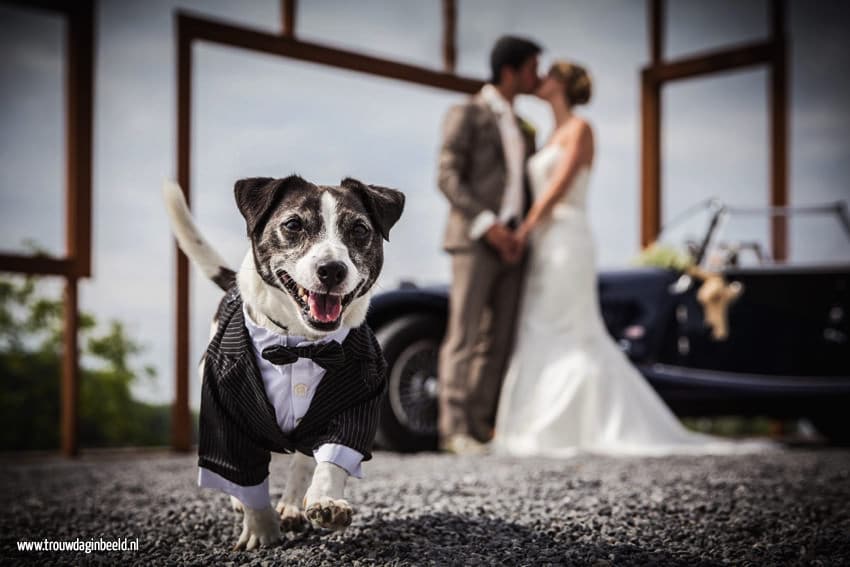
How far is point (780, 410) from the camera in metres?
4.95

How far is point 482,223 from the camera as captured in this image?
4.20m

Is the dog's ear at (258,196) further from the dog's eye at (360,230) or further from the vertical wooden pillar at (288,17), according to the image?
the vertical wooden pillar at (288,17)

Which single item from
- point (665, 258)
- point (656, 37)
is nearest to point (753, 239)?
point (665, 258)

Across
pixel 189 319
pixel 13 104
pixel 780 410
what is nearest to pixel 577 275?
pixel 780 410

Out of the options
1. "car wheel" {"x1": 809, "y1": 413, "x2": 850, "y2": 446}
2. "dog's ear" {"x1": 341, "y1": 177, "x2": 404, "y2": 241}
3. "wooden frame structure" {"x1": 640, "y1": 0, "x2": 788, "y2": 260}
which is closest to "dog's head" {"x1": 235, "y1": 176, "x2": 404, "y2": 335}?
"dog's ear" {"x1": 341, "y1": 177, "x2": 404, "y2": 241}

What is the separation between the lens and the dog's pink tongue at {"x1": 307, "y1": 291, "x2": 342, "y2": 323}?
159cm

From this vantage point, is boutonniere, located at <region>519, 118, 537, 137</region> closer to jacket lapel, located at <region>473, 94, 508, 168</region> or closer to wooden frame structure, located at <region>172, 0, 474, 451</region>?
jacket lapel, located at <region>473, 94, 508, 168</region>

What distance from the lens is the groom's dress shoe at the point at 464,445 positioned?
4234mm

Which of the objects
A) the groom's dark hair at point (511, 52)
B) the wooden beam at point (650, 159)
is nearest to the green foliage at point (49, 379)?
the groom's dark hair at point (511, 52)

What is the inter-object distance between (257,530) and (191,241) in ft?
A: 2.34

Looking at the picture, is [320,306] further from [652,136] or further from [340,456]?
[652,136]

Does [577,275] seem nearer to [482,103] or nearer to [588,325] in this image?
[588,325]

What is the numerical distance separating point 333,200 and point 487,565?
0.85m

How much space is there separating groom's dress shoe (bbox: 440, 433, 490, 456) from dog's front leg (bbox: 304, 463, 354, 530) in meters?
2.57
